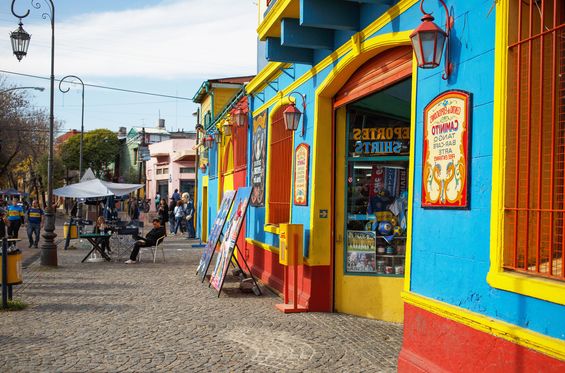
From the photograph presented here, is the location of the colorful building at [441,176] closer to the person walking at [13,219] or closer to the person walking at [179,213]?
the person walking at [13,219]

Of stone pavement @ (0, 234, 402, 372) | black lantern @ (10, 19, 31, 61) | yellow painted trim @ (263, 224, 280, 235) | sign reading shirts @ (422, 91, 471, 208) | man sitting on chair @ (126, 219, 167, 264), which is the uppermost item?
black lantern @ (10, 19, 31, 61)

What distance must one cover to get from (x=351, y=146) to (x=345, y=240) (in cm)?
132

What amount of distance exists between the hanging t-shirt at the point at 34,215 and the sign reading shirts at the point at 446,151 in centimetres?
1638

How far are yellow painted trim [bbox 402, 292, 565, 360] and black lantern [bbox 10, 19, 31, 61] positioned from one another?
11440 millimetres

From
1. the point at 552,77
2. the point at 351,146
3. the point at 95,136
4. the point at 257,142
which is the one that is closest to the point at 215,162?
the point at 257,142

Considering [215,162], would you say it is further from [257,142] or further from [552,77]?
[552,77]

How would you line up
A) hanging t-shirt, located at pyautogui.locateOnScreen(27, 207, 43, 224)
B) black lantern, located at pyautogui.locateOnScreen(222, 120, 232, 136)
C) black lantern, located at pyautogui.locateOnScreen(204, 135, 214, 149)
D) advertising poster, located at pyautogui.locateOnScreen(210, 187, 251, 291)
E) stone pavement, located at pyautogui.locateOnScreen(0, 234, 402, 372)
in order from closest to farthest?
stone pavement, located at pyautogui.locateOnScreen(0, 234, 402, 372) < advertising poster, located at pyautogui.locateOnScreen(210, 187, 251, 291) < black lantern, located at pyautogui.locateOnScreen(222, 120, 232, 136) < hanging t-shirt, located at pyautogui.locateOnScreen(27, 207, 43, 224) < black lantern, located at pyautogui.locateOnScreen(204, 135, 214, 149)

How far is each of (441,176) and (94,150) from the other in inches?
2392

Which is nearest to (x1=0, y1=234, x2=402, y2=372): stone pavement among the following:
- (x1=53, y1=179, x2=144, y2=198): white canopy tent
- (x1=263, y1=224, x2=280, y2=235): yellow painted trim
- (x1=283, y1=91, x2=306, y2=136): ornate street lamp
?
(x1=263, y1=224, x2=280, y2=235): yellow painted trim

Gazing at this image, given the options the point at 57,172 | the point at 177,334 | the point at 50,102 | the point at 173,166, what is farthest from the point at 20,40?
the point at 57,172

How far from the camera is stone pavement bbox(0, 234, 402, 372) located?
614 cm

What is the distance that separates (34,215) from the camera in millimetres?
19312

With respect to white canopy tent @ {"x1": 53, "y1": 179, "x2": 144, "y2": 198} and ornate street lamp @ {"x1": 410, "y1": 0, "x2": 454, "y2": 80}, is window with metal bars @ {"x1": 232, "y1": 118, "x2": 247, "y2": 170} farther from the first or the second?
ornate street lamp @ {"x1": 410, "y1": 0, "x2": 454, "y2": 80}

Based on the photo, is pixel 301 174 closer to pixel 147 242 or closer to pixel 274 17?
pixel 274 17
